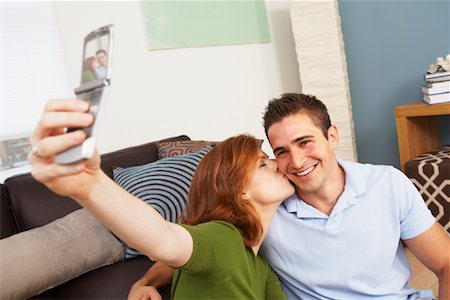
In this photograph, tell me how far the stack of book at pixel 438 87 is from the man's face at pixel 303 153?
1454 millimetres

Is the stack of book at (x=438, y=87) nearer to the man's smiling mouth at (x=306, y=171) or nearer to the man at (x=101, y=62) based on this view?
the man's smiling mouth at (x=306, y=171)

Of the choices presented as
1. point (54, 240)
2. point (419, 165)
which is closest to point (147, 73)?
point (54, 240)

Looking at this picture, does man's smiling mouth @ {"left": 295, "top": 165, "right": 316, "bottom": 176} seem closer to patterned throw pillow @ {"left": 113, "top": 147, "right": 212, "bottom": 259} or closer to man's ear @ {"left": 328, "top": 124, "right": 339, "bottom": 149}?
man's ear @ {"left": 328, "top": 124, "right": 339, "bottom": 149}

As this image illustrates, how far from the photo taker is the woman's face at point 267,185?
1190 millimetres

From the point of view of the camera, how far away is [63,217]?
1.74 metres

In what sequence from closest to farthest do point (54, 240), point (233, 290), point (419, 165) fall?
point (233, 290), point (54, 240), point (419, 165)

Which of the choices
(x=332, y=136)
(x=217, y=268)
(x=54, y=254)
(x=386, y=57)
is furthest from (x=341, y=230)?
(x=386, y=57)

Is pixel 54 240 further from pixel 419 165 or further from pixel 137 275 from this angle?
pixel 419 165

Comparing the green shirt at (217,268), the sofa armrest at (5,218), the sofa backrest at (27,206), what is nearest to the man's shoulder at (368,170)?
the green shirt at (217,268)

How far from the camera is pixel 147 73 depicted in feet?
9.12

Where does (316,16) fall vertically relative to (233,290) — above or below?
above

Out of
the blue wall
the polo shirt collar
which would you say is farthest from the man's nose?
the blue wall

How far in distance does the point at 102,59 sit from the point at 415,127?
2464mm

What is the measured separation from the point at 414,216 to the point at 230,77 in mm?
2136
